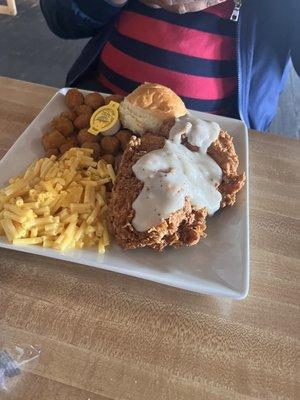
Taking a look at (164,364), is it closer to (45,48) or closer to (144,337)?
(144,337)

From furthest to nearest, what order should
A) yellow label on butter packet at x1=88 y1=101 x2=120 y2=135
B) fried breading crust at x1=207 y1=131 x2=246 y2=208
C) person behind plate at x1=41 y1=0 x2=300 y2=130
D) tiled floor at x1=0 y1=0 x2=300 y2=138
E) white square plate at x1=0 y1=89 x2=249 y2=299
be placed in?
1. tiled floor at x1=0 y1=0 x2=300 y2=138
2. person behind plate at x1=41 y1=0 x2=300 y2=130
3. yellow label on butter packet at x1=88 y1=101 x2=120 y2=135
4. fried breading crust at x1=207 y1=131 x2=246 y2=208
5. white square plate at x1=0 y1=89 x2=249 y2=299

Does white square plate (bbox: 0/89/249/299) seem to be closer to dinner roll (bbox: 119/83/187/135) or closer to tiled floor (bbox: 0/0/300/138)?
dinner roll (bbox: 119/83/187/135)

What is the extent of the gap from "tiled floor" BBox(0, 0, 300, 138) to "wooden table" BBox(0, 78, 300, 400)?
5.02 feet

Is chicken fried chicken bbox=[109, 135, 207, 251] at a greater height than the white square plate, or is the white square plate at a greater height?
chicken fried chicken bbox=[109, 135, 207, 251]

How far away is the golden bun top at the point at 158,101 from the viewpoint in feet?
3.15

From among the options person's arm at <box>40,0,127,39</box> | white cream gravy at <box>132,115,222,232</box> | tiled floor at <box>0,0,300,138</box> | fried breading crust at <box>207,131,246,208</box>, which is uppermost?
person's arm at <box>40,0,127,39</box>

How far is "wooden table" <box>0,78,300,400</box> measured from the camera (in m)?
0.66

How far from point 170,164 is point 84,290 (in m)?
0.25

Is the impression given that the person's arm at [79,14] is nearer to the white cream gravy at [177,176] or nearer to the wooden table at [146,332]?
the white cream gravy at [177,176]

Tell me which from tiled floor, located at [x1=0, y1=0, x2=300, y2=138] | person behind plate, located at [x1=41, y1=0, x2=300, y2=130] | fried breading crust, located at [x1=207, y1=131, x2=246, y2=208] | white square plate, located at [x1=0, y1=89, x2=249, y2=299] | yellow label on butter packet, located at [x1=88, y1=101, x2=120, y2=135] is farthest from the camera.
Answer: tiled floor, located at [x1=0, y1=0, x2=300, y2=138]

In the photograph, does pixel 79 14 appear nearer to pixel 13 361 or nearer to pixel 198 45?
pixel 198 45

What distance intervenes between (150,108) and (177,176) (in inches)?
8.3

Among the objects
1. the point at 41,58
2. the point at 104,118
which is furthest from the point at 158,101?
the point at 41,58

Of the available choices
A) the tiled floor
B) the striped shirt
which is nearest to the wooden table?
the striped shirt
